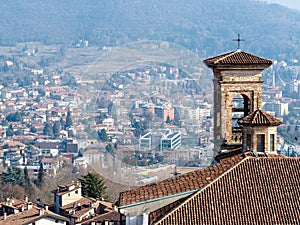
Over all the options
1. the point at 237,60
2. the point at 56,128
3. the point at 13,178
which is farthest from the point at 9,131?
the point at 237,60

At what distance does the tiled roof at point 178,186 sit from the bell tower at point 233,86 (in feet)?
16.0

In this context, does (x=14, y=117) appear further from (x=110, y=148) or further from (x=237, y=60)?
(x=237, y=60)

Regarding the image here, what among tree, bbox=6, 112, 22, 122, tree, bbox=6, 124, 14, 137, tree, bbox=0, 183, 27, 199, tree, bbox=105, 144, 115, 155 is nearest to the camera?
tree, bbox=105, 144, 115, 155

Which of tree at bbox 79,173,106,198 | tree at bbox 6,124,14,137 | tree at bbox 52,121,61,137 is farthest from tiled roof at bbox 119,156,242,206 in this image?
tree at bbox 6,124,14,137

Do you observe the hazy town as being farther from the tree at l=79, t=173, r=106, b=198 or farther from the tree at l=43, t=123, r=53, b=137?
the tree at l=43, t=123, r=53, b=137

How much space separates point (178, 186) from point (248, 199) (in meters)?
0.97

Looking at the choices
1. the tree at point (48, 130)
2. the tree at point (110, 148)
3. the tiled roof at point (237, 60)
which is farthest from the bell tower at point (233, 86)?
the tree at point (48, 130)

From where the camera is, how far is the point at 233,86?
50.1 ft

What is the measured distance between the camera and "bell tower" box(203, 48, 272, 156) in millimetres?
15203

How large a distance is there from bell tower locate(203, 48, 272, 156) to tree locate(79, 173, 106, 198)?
71.9 feet

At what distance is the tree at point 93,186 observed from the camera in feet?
123

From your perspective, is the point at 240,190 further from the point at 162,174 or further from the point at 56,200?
the point at 56,200

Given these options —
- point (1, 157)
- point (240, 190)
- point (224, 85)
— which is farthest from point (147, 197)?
point (1, 157)

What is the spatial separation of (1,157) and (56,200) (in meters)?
49.1
